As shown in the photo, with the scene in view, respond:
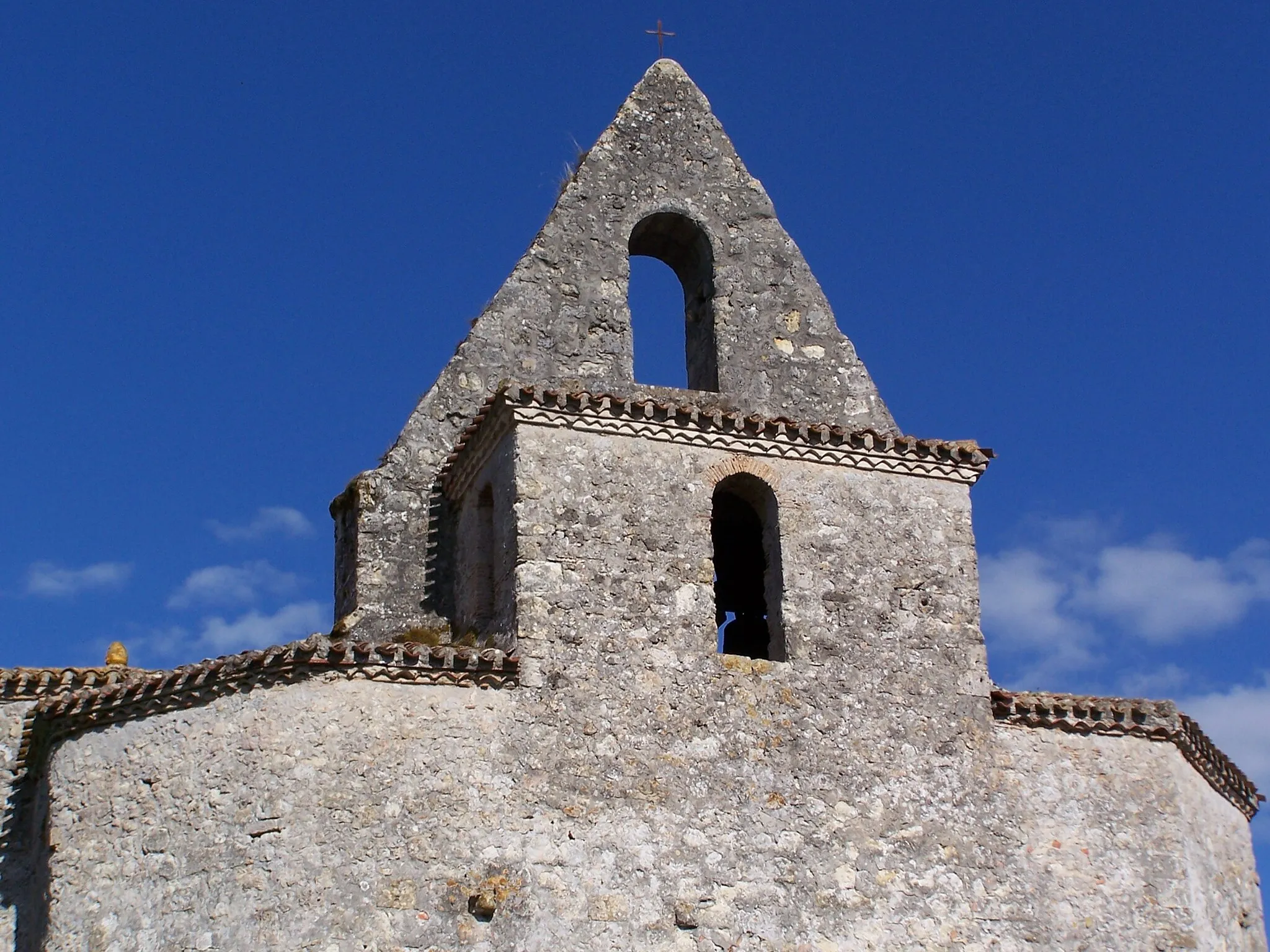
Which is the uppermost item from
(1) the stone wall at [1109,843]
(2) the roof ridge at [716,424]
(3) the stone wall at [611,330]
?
(3) the stone wall at [611,330]

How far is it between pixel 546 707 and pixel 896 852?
3.07 metres

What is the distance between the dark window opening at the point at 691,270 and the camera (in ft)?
56.0


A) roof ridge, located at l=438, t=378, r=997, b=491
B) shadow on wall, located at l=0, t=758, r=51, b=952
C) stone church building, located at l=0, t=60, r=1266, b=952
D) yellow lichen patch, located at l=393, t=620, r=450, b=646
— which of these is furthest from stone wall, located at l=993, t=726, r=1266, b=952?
shadow on wall, located at l=0, t=758, r=51, b=952

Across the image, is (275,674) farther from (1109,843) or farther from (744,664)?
(1109,843)

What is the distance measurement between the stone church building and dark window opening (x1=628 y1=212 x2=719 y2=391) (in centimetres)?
12

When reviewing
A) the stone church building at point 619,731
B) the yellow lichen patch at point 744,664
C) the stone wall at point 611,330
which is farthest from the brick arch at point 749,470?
the yellow lichen patch at point 744,664

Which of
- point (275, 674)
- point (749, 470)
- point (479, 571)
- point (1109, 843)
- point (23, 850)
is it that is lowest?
point (1109, 843)

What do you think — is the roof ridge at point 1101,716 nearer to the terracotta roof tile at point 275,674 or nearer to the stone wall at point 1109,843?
the stone wall at point 1109,843

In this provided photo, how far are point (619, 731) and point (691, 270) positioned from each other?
5.78 m

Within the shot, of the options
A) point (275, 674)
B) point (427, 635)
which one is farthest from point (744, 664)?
point (275, 674)

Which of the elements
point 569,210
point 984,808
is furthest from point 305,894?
point 569,210

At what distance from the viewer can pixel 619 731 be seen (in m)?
13.8

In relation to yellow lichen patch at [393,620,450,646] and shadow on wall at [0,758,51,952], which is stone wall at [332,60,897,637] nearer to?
yellow lichen patch at [393,620,450,646]

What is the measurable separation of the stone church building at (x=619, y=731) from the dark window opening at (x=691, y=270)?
0.39 ft
